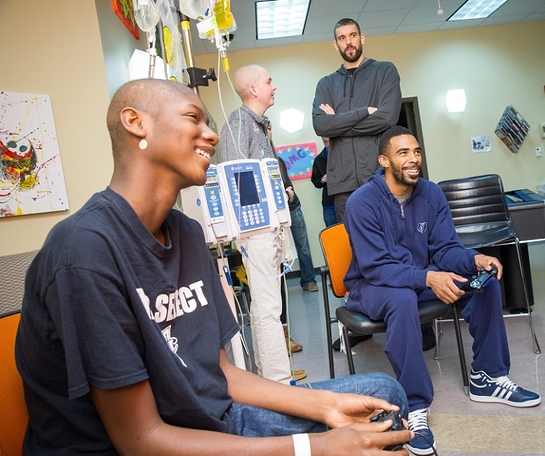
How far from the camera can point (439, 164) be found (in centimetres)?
654

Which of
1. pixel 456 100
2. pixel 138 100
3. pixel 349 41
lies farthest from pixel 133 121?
pixel 456 100

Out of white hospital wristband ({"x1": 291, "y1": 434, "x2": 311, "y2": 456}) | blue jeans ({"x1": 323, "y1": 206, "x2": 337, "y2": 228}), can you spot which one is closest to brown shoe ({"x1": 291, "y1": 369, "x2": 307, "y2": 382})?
white hospital wristband ({"x1": 291, "y1": 434, "x2": 311, "y2": 456})

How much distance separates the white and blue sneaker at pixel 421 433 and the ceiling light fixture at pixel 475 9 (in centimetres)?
546

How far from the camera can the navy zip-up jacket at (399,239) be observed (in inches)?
81.4

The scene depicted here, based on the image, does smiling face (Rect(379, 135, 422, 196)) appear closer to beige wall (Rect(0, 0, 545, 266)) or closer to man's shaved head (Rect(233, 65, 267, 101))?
man's shaved head (Rect(233, 65, 267, 101))

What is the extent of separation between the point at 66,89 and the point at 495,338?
2448 millimetres

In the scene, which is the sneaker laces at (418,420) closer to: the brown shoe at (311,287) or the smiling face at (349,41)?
the smiling face at (349,41)

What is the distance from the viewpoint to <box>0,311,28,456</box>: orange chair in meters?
0.85

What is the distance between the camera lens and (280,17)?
5.51m

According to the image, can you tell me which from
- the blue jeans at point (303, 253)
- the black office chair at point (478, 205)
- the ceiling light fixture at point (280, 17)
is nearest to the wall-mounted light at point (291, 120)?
the ceiling light fixture at point (280, 17)

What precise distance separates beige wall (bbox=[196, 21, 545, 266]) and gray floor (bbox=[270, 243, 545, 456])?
10.1 feet

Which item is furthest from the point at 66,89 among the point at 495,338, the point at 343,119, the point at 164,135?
the point at 495,338

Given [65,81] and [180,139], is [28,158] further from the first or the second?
[180,139]

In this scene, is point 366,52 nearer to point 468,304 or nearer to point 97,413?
point 468,304
